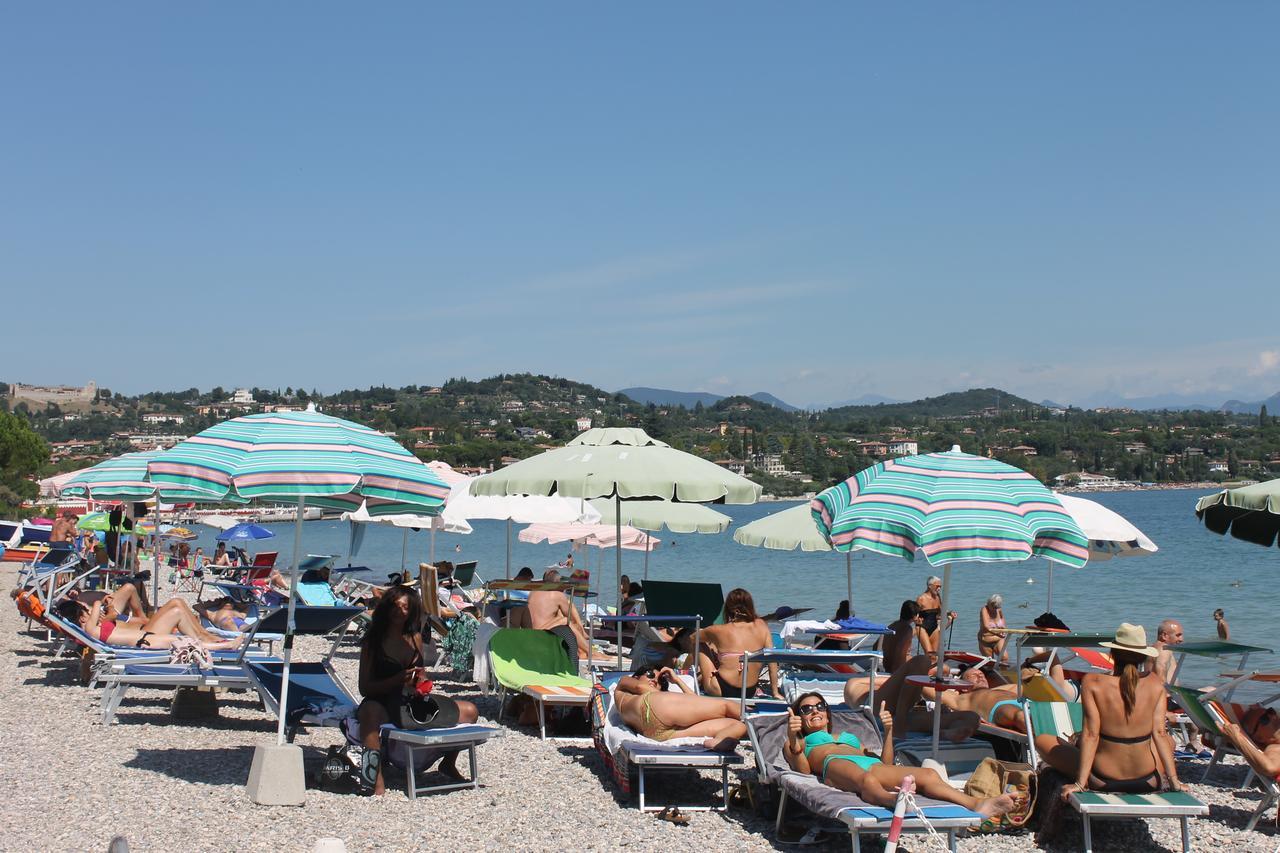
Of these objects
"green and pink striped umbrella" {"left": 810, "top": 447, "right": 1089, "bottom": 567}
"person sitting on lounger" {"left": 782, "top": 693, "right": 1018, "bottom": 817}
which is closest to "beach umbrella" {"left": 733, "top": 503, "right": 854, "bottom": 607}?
"green and pink striped umbrella" {"left": 810, "top": 447, "right": 1089, "bottom": 567}

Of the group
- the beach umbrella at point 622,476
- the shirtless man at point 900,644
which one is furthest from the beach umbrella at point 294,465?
the shirtless man at point 900,644

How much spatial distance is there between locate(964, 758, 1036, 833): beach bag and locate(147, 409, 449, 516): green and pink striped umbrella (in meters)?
2.91

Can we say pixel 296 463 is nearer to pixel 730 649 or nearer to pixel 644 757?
pixel 644 757

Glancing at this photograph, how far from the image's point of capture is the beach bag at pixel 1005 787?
548 centimetres

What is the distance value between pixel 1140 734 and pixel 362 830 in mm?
3489

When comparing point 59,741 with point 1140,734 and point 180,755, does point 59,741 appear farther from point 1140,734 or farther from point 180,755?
point 1140,734

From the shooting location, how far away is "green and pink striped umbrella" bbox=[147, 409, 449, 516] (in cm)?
561

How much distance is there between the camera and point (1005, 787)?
5.50 m

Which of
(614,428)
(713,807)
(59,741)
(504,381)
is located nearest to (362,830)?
(713,807)

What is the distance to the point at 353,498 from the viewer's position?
824 cm

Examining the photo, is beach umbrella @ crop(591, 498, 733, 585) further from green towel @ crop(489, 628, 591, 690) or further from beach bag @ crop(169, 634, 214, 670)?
beach bag @ crop(169, 634, 214, 670)

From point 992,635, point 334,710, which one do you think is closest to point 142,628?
point 334,710

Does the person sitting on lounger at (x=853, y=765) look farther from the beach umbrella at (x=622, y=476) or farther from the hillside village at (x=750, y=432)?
the hillside village at (x=750, y=432)

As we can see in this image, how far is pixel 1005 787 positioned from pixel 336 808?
3.16m
